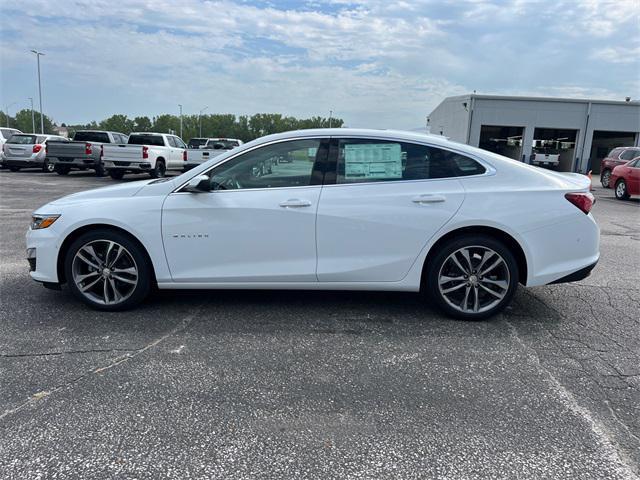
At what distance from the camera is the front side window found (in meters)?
4.15

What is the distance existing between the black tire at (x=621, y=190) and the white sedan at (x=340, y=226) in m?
14.3

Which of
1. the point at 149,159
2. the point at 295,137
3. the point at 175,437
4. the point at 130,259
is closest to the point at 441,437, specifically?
the point at 175,437

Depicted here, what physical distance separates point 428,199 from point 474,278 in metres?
0.81

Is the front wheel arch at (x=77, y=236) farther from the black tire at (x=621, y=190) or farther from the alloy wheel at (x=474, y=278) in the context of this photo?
the black tire at (x=621, y=190)

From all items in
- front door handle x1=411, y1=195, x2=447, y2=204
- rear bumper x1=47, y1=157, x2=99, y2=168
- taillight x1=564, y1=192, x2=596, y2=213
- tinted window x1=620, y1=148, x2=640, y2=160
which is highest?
tinted window x1=620, y1=148, x2=640, y2=160

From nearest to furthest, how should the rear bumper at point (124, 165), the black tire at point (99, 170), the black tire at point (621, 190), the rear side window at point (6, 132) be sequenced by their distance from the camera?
the black tire at point (621, 190) → the rear bumper at point (124, 165) → the black tire at point (99, 170) → the rear side window at point (6, 132)

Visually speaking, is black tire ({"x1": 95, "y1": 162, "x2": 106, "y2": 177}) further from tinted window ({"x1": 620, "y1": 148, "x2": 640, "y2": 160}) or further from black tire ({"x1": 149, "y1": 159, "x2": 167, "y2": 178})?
tinted window ({"x1": 620, "y1": 148, "x2": 640, "y2": 160})

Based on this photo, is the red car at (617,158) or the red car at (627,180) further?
the red car at (617,158)

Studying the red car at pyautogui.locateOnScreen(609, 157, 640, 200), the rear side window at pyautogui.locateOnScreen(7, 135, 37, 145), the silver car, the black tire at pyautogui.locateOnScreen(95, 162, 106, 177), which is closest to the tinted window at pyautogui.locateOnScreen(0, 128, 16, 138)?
the rear side window at pyautogui.locateOnScreen(7, 135, 37, 145)

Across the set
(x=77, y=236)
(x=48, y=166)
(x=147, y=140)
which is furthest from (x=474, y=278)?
(x=48, y=166)

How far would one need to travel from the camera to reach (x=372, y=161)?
13.7ft

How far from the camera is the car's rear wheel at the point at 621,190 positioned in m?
16.0

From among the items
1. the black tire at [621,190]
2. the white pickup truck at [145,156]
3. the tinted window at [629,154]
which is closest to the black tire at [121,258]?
the white pickup truck at [145,156]

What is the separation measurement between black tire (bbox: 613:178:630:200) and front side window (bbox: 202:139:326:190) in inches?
615
